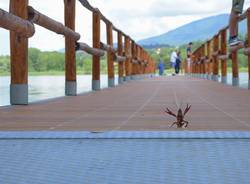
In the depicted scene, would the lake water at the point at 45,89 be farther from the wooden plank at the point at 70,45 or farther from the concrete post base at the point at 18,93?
the concrete post base at the point at 18,93

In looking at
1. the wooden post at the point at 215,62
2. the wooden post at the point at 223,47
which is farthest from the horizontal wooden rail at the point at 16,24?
the wooden post at the point at 215,62

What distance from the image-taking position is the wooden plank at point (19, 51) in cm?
699

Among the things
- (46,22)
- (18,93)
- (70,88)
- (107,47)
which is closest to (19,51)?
(18,93)

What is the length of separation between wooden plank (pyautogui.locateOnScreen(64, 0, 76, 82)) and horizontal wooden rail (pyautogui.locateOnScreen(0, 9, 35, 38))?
2795mm

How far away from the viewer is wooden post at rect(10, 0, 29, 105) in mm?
7008

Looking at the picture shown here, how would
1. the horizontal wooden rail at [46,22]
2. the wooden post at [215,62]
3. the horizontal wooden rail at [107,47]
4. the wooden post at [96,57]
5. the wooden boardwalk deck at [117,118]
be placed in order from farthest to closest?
the wooden post at [215,62]
the horizontal wooden rail at [107,47]
the wooden post at [96,57]
the horizontal wooden rail at [46,22]
the wooden boardwalk deck at [117,118]

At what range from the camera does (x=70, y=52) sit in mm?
9727

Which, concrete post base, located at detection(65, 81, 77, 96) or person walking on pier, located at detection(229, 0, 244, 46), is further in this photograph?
concrete post base, located at detection(65, 81, 77, 96)

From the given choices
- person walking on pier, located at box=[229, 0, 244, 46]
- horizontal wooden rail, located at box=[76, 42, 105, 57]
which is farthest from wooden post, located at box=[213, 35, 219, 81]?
person walking on pier, located at box=[229, 0, 244, 46]

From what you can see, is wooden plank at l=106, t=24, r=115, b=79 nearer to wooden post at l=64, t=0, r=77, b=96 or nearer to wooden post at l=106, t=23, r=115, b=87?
wooden post at l=106, t=23, r=115, b=87
